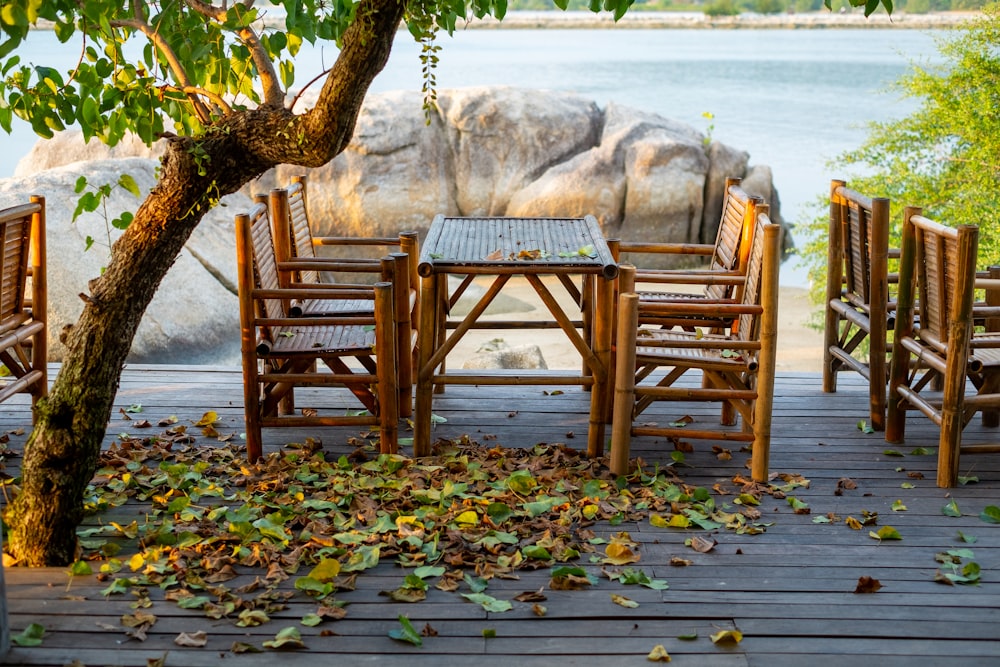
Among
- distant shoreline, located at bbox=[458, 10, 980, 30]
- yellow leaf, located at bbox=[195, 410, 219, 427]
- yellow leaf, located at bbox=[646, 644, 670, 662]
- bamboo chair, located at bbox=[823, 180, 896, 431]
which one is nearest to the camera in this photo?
yellow leaf, located at bbox=[646, 644, 670, 662]

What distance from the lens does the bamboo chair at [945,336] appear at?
3.75m

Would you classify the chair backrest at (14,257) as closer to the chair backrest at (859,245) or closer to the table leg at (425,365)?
the table leg at (425,365)

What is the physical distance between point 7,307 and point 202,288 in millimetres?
2581

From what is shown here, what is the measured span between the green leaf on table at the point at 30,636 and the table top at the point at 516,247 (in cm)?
173

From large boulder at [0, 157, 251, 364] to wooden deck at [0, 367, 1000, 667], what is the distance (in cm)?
234

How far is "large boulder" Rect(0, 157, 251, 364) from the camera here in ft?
20.2

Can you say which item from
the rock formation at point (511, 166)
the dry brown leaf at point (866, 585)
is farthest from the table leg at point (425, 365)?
the rock formation at point (511, 166)

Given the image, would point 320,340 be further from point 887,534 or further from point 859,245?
point 859,245

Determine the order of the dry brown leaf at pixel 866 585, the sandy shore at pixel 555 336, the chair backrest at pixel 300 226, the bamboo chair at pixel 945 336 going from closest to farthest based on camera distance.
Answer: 1. the dry brown leaf at pixel 866 585
2. the bamboo chair at pixel 945 336
3. the chair backrest at pixel 300 226
4. the sandy shore at pixel 555 336

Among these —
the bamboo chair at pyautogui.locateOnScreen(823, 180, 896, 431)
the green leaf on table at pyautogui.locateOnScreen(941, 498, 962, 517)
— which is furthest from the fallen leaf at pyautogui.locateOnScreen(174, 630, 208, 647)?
the bamboo chair at pyautogui.locateOnScreen(823, 180, 896, 431)

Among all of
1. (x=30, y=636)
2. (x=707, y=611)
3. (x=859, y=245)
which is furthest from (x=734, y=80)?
(x=30, y=636)

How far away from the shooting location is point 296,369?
439 centimetres

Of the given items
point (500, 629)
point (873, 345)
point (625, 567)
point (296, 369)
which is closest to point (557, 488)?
point (625, 567)

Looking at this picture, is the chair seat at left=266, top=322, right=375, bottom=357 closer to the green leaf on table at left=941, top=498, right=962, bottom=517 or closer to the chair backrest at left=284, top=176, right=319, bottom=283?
the chair backrest at left=284, top=176, right=319, bottom=283
